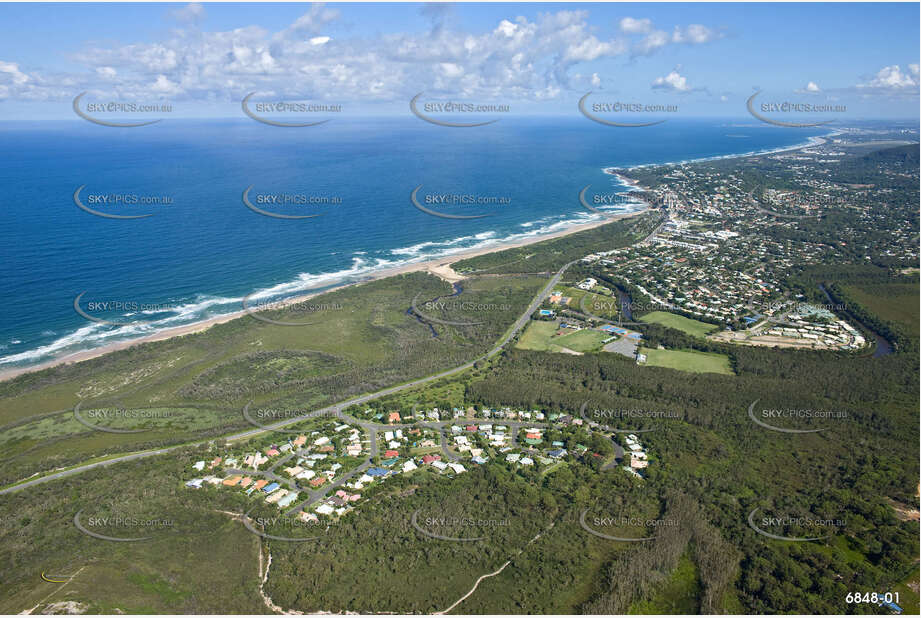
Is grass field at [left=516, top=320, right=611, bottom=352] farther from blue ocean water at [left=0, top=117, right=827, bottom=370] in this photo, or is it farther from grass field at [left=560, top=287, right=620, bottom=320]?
blue ocean water at [left=0, top=117, right=827, bottom=370]

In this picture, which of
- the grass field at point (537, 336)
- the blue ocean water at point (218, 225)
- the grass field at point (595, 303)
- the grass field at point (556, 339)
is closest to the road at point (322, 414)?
the grass field at point (537, 336)

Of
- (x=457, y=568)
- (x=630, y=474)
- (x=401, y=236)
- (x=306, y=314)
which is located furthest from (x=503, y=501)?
(x=401, y=236)

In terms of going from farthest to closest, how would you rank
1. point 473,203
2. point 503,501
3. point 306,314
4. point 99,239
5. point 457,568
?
point 473,203 → point 99,239 → point 306,314 → point 503,501 → point 457,568

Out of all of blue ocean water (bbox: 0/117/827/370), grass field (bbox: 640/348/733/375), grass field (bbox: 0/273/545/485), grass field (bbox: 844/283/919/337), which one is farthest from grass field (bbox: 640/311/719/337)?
blue ocean water (bbox: 0/117/827/370)

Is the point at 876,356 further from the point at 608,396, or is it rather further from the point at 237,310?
the point at 237,310

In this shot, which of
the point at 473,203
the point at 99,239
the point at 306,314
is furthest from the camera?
the point at 473,203

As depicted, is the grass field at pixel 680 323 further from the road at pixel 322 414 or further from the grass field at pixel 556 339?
the road at pixel 322 414
